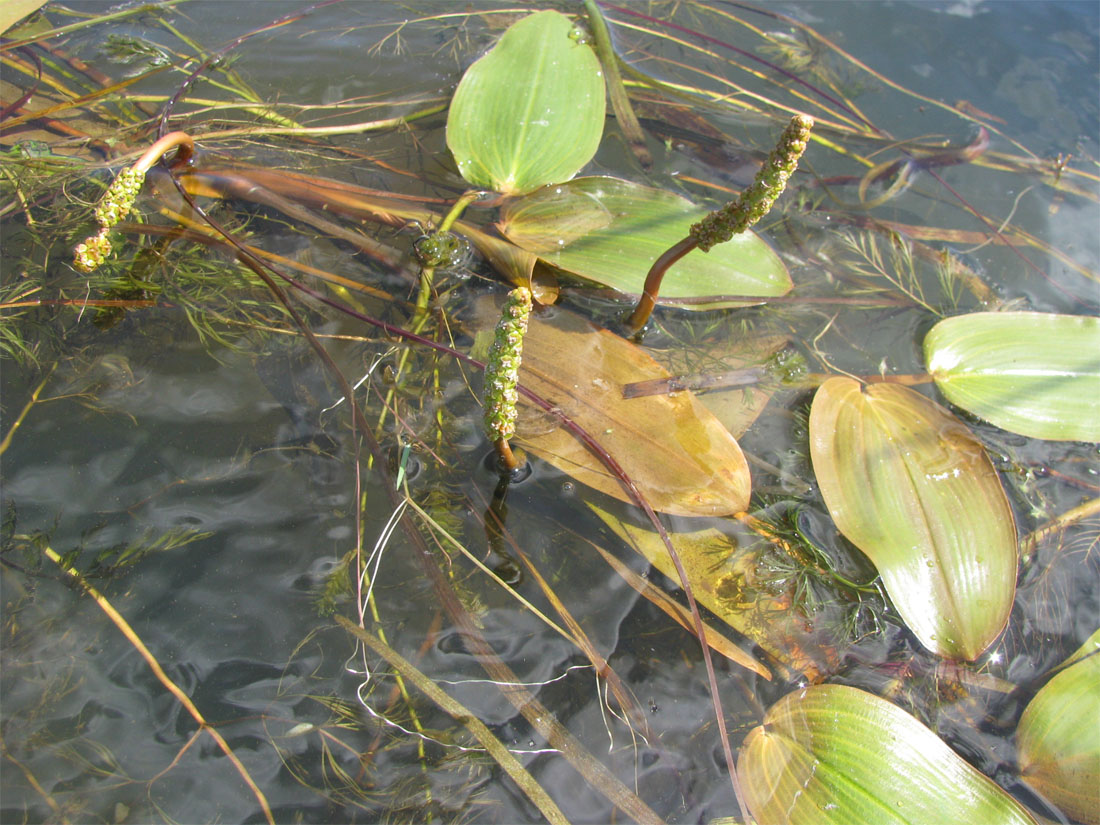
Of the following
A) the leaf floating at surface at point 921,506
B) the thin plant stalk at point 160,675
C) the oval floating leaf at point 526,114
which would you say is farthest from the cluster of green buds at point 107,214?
the leaf floating at surface at point 921,506

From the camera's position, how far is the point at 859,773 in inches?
51.1

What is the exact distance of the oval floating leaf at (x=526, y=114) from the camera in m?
2.06

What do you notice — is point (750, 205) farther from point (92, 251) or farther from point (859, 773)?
point (92, 251)

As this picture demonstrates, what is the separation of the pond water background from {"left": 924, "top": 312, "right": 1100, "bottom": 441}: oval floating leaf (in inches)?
3.4

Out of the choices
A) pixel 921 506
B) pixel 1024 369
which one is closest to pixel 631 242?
pixel 921 506

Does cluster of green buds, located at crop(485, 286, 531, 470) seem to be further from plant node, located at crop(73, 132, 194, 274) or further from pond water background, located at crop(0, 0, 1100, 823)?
plant node, located at crop(73, 132, 194, 274)

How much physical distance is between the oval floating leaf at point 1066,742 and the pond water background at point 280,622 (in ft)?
0.15

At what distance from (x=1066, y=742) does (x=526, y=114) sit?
2123mm

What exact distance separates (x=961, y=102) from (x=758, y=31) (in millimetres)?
838

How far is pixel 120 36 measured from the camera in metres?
2.40

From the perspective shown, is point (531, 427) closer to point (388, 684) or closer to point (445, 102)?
point (388, 684)

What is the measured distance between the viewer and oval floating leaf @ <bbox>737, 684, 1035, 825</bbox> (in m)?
1.27

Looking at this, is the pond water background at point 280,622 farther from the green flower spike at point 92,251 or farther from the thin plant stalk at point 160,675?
the green flower spike at point 92,251

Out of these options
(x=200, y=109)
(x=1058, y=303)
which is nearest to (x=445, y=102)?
(x=200, y=109)
